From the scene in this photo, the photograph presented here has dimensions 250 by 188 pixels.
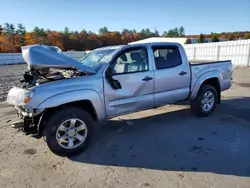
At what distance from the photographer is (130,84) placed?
442 cm

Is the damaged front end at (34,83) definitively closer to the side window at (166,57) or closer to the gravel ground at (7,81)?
the side window at (166,57)

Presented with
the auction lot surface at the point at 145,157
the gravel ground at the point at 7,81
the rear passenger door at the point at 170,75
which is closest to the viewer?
the auction lot surface at the point at 145,157

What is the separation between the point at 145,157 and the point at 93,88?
148 cm

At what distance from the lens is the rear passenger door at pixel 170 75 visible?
4.87m

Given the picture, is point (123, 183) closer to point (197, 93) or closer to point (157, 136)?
point (157, 136)

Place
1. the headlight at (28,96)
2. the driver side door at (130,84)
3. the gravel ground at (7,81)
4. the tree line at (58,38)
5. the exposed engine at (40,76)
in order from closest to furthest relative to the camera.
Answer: the headlight at (28,96)
the exposed engine at (40,76)
the driver side door at (130,84)
the gravel ground at (7,81)
the tree line at (58,38)

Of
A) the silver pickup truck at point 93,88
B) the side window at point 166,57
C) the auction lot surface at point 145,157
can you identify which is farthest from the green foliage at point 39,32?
the silver pickup truck at point 93,88

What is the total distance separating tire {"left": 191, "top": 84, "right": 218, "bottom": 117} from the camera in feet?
18.3

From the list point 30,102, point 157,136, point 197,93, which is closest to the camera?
point 30,102

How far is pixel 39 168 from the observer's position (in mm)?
3559

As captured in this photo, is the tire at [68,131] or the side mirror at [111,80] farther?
the side mirror at [111,80]

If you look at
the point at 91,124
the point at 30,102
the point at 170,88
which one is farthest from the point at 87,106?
the point at 170,88

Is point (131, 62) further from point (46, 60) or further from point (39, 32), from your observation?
point (39, 32)

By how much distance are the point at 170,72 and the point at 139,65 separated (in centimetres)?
81
